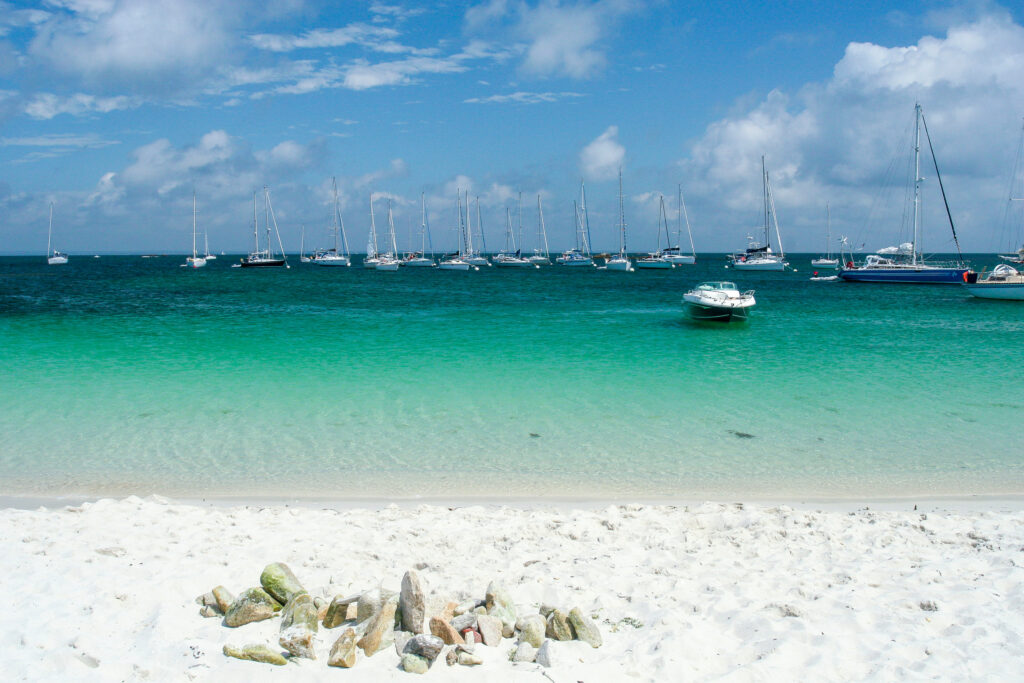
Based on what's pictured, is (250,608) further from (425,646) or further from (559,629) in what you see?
(559,629)

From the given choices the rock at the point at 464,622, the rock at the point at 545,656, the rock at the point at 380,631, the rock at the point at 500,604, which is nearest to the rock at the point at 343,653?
the rock at the point at 380,631

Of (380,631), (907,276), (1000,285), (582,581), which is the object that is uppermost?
(907,276)

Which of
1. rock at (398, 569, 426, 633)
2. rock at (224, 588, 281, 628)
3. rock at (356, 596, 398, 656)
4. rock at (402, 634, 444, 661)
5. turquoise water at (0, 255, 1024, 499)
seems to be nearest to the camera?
rock at (402, 634, 444, 661)

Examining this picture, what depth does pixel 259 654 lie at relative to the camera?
5.10m

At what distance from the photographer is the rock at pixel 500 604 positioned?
5691mm

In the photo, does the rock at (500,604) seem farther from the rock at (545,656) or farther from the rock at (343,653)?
the rock at (343,653)

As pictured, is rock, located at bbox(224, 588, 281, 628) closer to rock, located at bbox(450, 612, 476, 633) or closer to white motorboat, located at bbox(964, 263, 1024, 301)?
rock, located at bbox(450, 612, 476, 633)

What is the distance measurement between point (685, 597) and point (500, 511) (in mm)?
3247

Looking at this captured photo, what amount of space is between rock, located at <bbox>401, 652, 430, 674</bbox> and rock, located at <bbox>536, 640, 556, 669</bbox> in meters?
0.85

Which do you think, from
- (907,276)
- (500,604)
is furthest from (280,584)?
(907,276)

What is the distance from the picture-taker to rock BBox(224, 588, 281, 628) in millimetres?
5664

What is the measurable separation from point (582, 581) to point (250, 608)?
3033mm

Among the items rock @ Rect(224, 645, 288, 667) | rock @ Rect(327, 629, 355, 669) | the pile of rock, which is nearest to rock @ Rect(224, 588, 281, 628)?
the pile of rock

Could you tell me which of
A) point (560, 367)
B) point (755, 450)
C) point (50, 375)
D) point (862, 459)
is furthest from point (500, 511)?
point (50, 375)
